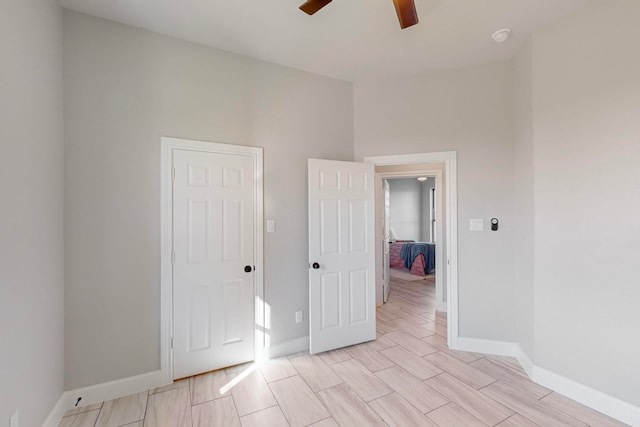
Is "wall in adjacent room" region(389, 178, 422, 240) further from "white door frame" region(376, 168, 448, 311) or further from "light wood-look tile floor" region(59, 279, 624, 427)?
"light wood-look tile floor" region(59, 279, 624, 427)

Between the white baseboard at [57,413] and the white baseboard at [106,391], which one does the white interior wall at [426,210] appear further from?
the white baseboard at [57,413]

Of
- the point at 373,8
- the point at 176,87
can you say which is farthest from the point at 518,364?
the point at 176,87

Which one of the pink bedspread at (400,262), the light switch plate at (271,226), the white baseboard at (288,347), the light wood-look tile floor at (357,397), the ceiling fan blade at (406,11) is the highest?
the ceiling fan blade at (406,11)

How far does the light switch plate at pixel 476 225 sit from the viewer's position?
2914 millimetres

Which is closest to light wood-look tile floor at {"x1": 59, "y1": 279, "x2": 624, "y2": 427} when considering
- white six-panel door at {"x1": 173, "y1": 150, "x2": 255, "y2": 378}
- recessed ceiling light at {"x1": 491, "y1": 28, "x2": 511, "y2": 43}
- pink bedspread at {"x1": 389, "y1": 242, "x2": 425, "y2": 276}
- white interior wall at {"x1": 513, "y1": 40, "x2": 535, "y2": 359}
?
white six-panel door at {"x1": 173, "y1": 150, "x2": 255, "y2": 378}

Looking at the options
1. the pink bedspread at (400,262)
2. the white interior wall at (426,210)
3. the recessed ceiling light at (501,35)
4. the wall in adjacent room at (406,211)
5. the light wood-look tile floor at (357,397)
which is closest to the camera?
the light wood-look tile floor at (357,397)

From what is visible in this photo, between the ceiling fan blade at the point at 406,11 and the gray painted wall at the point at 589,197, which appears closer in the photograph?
the ceiling fan blade at the point at 406,11

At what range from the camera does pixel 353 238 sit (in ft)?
10.3

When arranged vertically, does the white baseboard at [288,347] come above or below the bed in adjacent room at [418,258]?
below

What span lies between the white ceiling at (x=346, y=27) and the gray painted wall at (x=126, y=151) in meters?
0.19

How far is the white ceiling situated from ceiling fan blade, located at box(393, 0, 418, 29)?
0.45 meters

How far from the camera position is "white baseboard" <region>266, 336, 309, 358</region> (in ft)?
9.29

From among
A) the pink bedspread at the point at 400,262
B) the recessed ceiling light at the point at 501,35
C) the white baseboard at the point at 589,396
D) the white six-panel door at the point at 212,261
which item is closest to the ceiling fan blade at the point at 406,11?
the recessed ceiling light at the point at 501,35

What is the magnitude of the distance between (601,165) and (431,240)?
658 centimetres
